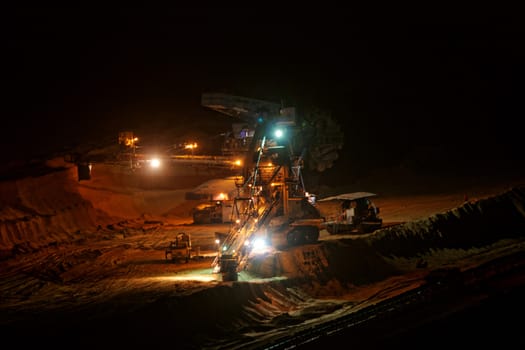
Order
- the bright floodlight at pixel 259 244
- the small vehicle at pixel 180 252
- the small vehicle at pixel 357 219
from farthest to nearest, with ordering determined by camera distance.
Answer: the small vehicle at pixel 357 219
the small vehicle at pixel 180 252
the bright floodlight at pixel 259 244

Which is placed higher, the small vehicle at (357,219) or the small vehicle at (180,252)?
the small vehicle at (357,219)

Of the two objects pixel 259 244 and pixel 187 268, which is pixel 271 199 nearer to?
pixel 259 244

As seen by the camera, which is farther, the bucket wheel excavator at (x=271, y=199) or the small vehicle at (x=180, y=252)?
the small vehicle at (x=180, y=252)

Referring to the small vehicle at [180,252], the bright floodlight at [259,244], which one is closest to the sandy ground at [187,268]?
the small vehicle at [180,252]

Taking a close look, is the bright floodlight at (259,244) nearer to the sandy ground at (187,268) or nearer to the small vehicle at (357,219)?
the sandy ground at (187,268)

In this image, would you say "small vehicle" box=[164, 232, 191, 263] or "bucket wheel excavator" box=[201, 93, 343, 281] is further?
"small vehicle" box=[164, 232, 191, 263]

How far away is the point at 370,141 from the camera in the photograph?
1770 inches

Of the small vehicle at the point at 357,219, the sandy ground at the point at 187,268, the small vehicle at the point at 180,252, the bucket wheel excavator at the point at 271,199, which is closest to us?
the sandy ground at the point at 187,268

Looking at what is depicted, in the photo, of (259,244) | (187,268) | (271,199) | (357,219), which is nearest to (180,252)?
(187,268)

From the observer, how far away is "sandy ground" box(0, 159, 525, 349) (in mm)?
11469

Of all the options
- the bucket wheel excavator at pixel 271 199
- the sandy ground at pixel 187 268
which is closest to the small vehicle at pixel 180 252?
the sandy ground at pixel 187 268

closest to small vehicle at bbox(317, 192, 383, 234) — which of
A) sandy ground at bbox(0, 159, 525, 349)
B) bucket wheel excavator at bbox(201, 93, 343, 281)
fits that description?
sandy ground at bbox(0, 159, 525, 349)

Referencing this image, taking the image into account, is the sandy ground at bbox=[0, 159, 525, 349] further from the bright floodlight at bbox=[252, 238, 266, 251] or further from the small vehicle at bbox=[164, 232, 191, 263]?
the bright floodlight at bbox=[252, 238, 266, 251]

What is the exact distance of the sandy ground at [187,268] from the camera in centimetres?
1147
